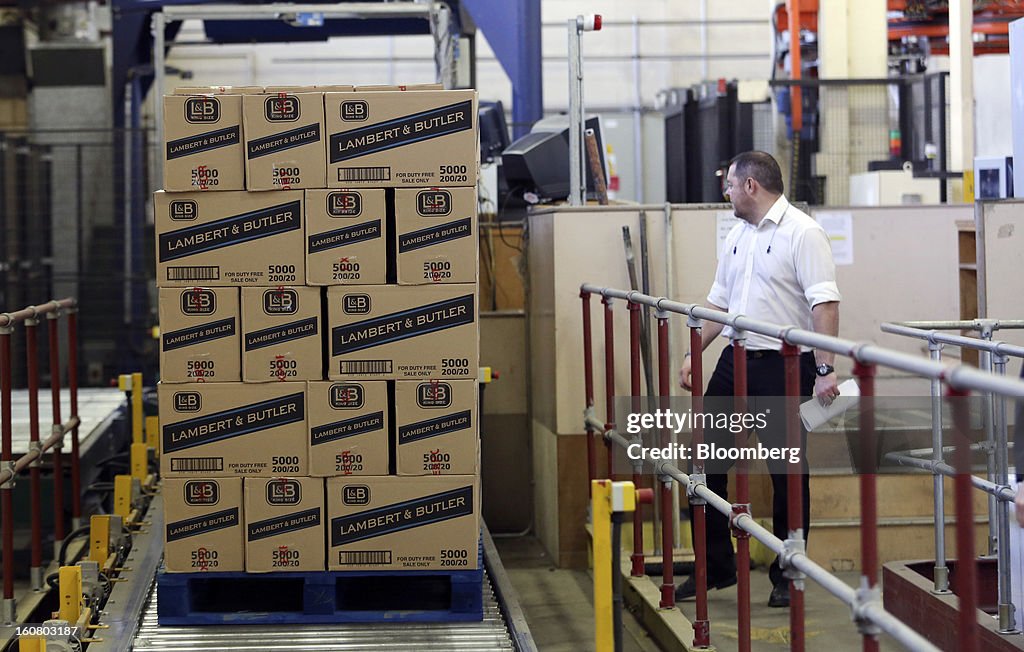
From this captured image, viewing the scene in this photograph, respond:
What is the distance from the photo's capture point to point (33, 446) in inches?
203

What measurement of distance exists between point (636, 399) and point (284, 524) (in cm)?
151

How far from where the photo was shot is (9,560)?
15.4 feet

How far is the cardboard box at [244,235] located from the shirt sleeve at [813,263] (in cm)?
181

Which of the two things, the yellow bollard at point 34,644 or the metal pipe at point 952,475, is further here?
the metal pipe at point 952,475

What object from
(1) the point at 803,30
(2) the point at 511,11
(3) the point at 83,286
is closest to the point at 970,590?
(2) the point at 511,11

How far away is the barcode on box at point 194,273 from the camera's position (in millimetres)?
4156

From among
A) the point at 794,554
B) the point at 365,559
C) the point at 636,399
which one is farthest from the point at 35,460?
the point at 794,554

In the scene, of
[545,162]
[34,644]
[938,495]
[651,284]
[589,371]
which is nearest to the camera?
[34,644]

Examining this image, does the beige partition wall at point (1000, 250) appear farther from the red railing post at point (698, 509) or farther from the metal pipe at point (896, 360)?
the metal pipe at point (896, 360)

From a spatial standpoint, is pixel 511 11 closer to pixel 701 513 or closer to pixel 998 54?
pixel 701 513

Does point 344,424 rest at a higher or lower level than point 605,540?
higher

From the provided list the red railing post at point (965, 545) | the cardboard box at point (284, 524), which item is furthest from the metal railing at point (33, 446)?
the red railing post at point (965, 545)

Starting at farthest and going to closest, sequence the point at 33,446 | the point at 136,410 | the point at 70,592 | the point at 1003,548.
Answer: the point at 136,410 < the point at 33,446 < the point at 70,592 < the point at 1003,548

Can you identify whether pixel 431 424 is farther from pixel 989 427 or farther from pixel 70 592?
pixel 989 427
